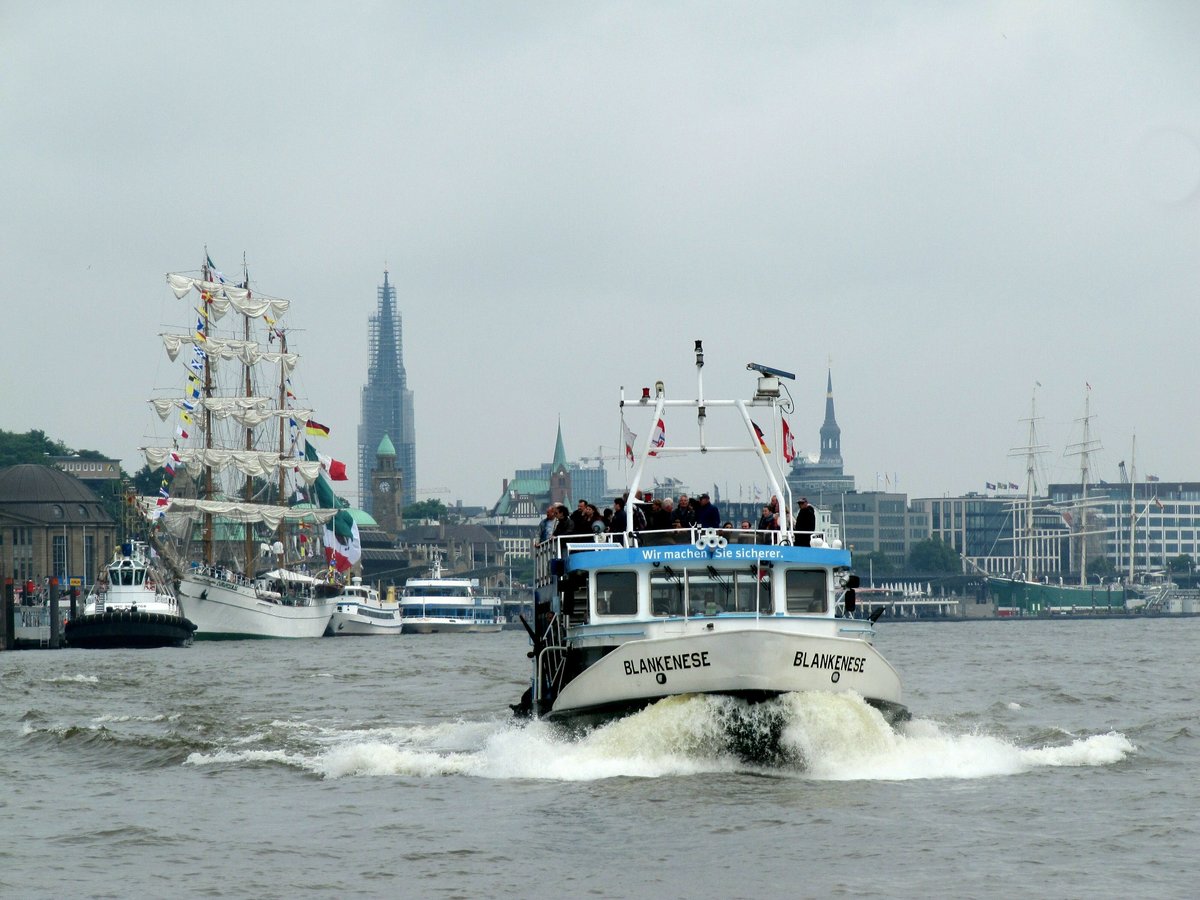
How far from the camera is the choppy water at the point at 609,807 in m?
19.9

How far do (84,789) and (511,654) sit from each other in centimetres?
6615

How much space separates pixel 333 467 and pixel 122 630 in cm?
4336

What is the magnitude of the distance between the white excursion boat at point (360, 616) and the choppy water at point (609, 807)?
107306mm

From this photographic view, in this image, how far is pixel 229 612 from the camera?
125250 mm

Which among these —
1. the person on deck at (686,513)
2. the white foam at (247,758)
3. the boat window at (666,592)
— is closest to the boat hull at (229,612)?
the white foam at (247,758)

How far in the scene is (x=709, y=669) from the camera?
2592 centimetres

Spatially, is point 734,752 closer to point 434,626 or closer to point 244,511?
point 244,511

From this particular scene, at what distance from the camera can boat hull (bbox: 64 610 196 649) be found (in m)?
99.4

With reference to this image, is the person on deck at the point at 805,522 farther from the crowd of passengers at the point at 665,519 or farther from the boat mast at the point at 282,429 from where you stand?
the boat mast at the point at 282,429

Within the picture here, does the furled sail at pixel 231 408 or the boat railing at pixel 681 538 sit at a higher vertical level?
the furled sail at pixel 231 408

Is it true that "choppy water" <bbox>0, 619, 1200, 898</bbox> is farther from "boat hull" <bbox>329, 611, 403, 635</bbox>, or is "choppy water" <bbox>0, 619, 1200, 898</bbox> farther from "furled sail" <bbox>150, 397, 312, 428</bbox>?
"boat hull" <bbox>329, 611, 403, 635</bbox>

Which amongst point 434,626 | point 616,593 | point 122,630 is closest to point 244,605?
point 122,630

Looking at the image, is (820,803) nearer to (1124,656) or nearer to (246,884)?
(246,884)

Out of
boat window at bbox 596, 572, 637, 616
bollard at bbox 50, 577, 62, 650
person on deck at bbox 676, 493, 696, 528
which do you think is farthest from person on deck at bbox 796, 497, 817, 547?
bollard at bbox 50, 577, 62, 650
